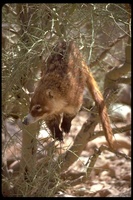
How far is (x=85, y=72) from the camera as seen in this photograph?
317 centimetres

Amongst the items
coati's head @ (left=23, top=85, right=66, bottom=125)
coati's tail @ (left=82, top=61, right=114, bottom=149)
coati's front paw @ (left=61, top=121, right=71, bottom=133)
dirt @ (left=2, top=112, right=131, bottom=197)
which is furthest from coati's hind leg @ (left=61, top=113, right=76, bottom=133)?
dirt @ (left=2, top=112, right=131, bottom=197)

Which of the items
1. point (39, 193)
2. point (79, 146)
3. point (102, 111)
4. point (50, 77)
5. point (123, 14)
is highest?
point (123, 14)

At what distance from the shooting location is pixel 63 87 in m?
3.13

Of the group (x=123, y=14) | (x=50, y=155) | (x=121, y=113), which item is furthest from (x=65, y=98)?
(x=121, y=113)

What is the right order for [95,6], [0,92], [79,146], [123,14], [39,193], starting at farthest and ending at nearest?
[79,146] < [39,193] < [0,92] < [123,14] < [95,6]

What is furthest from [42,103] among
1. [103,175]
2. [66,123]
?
[103,175]

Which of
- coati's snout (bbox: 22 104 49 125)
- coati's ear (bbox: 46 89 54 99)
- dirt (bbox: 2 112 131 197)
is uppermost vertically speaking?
coati's ear (bbox: 46 89 54 99)

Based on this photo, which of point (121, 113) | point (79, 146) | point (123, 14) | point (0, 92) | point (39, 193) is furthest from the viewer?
point (121, 113)

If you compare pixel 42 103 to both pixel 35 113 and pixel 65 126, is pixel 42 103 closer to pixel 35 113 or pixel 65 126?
pixel 35 113

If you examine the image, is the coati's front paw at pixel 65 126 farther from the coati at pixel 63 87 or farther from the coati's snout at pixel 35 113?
the coati's snout at pixel 35 113

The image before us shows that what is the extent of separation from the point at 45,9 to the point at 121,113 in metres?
4.98

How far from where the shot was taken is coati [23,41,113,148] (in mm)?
3053

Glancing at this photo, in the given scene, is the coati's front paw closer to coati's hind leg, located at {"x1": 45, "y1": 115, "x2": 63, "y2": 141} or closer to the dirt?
coati's hind leg, located at {"x1": 45, "y1": 115, "x2": 63, "y2": 141}

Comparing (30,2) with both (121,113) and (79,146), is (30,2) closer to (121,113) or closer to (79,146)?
(79,146)
